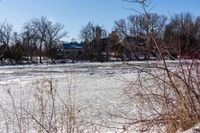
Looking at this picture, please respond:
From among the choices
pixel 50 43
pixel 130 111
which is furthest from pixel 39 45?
pixel 130 111

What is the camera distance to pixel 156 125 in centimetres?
469

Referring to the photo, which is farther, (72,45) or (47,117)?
(72,45)

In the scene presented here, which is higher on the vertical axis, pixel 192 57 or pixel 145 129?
pixel 192 57

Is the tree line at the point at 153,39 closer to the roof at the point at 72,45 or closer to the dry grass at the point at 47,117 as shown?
the dry grass at the point at 47,117

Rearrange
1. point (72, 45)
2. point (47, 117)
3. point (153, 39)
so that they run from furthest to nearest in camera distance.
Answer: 1. point (72, 45)
2. point (47, 117)
3. point (153, 39)

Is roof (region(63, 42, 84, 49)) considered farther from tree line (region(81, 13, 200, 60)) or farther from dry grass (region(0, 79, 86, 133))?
tree line (region(81, 13, 200, 60))

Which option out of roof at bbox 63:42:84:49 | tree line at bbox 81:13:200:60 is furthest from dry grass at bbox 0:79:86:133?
roof at bbox 63:42:84:49

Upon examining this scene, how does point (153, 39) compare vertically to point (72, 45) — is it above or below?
below

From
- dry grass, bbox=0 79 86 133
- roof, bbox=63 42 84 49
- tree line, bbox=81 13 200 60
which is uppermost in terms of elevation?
roof, bbox=63 42 84 49

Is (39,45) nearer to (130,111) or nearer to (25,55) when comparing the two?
(25,55)

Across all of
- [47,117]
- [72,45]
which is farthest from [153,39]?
[72,45]

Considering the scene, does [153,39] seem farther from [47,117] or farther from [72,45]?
[72,45]

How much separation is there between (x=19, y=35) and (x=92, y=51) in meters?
16.6

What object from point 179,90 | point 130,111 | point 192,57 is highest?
point 192,57
